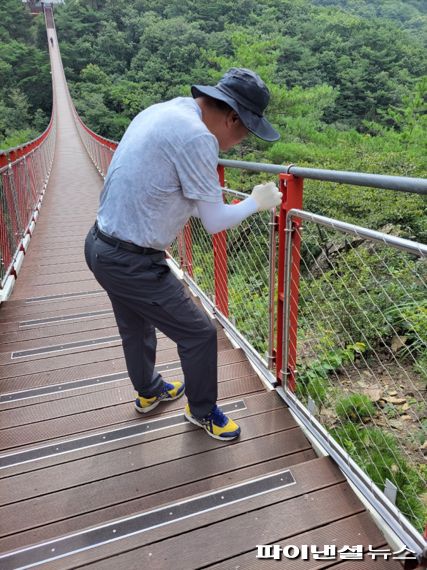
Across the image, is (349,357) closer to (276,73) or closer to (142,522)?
(142,522)

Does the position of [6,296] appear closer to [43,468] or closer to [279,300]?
[43,468]

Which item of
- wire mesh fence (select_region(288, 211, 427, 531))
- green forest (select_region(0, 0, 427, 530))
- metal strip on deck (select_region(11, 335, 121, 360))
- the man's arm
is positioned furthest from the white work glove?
metal strip on deck (select_region(11, 335, 121, 360))

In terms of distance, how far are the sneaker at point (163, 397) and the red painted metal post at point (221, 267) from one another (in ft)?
2.60

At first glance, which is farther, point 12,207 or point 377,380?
point 12,207

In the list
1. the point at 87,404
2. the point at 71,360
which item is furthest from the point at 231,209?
the point at 71,360

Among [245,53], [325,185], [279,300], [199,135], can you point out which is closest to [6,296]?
[279,300]

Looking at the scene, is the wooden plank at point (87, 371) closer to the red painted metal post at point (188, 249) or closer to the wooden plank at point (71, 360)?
the wooden plank at point (71, 360)

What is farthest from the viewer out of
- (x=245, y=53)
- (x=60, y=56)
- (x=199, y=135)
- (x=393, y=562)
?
(x=60, y=56)

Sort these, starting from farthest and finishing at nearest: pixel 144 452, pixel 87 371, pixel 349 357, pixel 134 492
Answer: pixel 87 371, pixel 349 357, pixel 144 452, pixel 134 492

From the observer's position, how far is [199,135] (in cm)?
147

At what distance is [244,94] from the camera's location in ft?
5.11

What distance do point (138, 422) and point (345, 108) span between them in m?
26.1

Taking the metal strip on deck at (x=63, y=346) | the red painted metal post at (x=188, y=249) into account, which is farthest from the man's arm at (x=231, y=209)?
the red painted metal post at (x=188, y=249)

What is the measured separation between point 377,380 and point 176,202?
1973mm
